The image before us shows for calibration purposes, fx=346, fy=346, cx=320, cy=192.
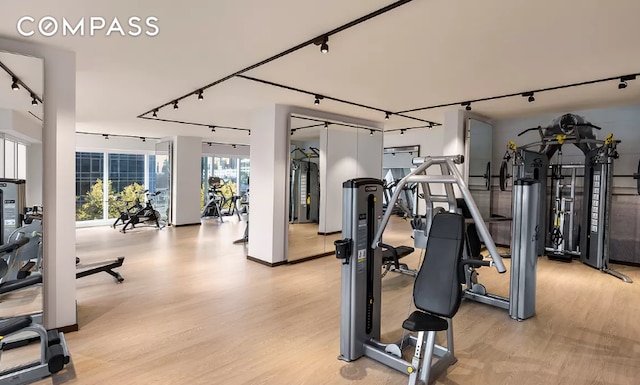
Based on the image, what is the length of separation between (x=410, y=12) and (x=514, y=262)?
2669mm

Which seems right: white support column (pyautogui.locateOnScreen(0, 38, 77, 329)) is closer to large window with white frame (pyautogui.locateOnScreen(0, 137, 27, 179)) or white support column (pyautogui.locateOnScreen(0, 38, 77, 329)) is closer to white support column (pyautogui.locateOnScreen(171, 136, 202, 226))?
large window with white frame (pyautogui.locateOnScreen(0, 137, 27, 179))

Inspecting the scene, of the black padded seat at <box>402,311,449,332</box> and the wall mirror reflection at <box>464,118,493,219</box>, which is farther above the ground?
the wall mirror reflection at <box>464,118,493,219</box>

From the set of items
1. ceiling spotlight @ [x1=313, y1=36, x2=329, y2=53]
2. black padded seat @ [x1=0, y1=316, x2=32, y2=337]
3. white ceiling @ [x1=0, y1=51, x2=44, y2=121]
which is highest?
ceiling spotlight @ [x1=313, y1=36, x2=329, y2=53]

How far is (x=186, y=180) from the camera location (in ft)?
30.2

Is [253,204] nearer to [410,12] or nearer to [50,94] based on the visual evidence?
[50,94]

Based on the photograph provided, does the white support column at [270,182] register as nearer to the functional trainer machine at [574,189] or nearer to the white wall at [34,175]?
the white wall at [34,175]

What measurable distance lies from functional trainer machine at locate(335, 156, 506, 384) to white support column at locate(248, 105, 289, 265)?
8.95 ft

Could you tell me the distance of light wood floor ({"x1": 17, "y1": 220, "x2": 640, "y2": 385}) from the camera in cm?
245

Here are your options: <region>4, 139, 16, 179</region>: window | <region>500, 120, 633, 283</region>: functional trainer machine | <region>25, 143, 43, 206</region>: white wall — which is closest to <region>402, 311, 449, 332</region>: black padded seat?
<region>25, 143, 43, 206</region>: white wall

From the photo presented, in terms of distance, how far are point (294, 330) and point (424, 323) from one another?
1.46 metres

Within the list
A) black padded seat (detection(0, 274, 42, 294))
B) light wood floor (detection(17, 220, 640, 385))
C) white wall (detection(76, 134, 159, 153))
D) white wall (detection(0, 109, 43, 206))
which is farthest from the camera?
white wall (detection(76, 134, 159, 153))

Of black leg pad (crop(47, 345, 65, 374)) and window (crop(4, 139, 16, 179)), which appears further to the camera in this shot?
window (crop(4, 139, 16, 179))

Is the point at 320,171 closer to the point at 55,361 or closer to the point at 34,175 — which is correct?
the point at 34,175

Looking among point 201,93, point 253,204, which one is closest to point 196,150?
point 253,204
